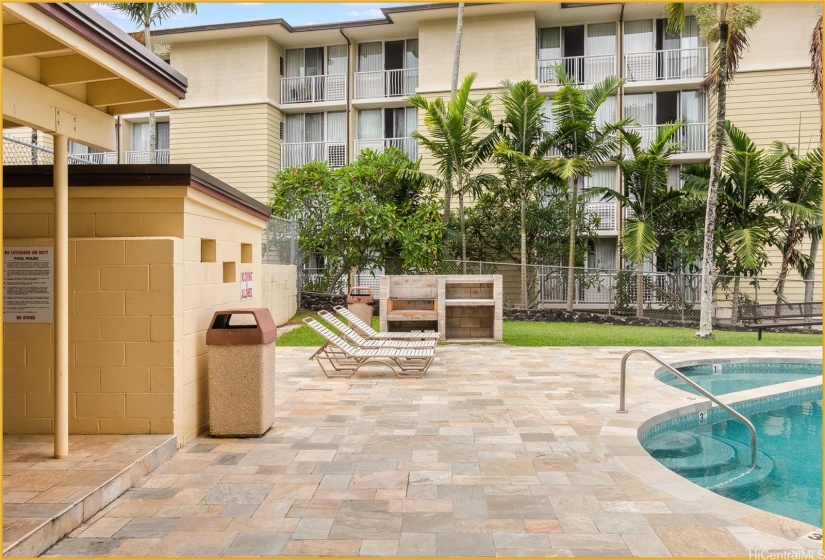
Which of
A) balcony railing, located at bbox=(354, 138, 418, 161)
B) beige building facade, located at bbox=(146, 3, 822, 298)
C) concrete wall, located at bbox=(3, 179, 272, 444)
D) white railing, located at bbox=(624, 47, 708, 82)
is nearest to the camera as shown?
concrete wall, located at bbox=(3, 179, 272, 444)

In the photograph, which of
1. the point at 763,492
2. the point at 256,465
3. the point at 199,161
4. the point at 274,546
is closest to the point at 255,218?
the point at 256,465

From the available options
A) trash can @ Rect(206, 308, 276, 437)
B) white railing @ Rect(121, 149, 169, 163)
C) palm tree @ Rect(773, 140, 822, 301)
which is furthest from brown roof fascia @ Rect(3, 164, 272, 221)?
white railing @ Rect(121, 149, 169, 163)

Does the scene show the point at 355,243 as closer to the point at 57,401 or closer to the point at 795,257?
the point at 795,257

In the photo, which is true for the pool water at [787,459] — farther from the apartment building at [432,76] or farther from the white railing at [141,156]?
the white railing at [141,156]

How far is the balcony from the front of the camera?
2470 centimetres

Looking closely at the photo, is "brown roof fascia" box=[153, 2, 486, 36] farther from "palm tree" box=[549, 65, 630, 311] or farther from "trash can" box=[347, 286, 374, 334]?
"trash can" box=[347, 286, 374, 334]

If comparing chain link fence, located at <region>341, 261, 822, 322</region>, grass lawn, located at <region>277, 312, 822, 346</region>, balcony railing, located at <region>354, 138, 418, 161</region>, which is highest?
balcony railing, located at <region>354, 138, 418, 161</region>

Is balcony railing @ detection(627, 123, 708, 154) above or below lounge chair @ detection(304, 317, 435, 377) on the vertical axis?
above

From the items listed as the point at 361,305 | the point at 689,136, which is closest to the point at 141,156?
the point at 361,305

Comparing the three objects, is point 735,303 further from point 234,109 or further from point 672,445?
point 234,109

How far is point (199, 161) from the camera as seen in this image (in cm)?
2766

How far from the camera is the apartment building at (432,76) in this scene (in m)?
23.1

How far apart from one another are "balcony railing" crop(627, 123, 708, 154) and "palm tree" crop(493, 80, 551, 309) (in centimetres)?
604

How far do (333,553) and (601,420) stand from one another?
4378mm
